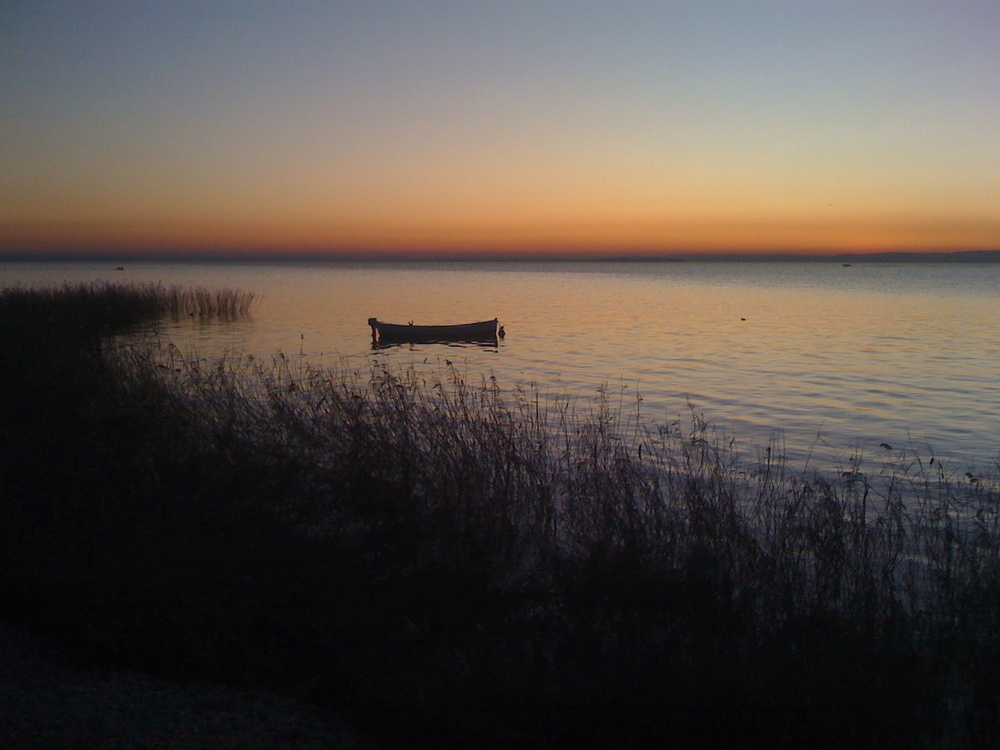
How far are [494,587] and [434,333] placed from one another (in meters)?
26.5

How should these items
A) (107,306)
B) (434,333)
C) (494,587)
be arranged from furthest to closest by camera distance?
(107,306), (434,333), (494,587)

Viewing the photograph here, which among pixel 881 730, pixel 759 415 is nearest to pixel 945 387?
pixel 759 415

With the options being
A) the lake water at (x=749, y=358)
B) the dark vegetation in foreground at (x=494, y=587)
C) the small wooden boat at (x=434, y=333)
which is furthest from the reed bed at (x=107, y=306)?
the dark vegetation in foreground at (x=494, y=587)

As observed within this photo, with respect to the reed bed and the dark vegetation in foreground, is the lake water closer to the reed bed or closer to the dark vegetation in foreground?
the reed bed

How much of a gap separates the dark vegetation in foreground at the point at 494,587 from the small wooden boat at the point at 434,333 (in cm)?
2002

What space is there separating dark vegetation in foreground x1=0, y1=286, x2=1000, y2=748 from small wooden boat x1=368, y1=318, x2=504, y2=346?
20.0 meters

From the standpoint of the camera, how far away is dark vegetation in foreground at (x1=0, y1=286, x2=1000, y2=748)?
16.3ft

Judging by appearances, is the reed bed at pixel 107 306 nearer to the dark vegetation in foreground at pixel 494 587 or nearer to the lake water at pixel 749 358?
the lake water at pixel 749 358

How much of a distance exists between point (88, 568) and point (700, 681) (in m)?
4.80

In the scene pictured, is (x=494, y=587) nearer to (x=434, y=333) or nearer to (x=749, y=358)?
(x=749, y=358)

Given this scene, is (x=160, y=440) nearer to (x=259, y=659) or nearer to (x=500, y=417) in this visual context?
(x=500, y=417)

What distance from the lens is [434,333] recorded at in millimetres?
32875

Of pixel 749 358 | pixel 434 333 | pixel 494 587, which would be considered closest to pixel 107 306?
pixel 434 333

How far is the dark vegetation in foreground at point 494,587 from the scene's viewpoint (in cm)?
496
